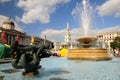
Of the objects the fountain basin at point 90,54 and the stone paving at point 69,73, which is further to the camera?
the fountain basin at point 90,54

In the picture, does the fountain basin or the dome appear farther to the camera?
the dome

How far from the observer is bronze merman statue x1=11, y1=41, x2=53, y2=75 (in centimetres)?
1023

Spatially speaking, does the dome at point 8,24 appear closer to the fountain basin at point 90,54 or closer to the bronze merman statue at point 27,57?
the fountain basin at point 90,54

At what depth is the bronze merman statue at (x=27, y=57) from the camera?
33.6ft

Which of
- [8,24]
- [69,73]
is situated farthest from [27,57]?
[8,24]

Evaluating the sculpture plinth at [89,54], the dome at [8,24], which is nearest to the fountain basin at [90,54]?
the sculpture plinth at [89,54]

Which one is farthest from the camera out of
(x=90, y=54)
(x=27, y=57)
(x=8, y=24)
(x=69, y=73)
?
(x=8, y=24)

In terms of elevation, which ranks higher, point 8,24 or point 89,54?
point 8,24

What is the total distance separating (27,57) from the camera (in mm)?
10703

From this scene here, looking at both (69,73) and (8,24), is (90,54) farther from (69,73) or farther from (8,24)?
(8,24)

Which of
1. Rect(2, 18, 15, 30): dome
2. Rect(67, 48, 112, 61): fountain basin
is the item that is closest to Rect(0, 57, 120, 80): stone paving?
Rect(67, 48, 112, 61): fountain basin

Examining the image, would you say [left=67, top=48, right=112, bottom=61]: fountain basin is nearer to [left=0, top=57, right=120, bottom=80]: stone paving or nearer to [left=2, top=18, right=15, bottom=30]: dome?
[left=0, top=57, right=120, bottom=80]: stone paving

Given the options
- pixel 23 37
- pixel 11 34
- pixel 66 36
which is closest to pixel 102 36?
pixel 66 36

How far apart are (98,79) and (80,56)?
45.6 feet
